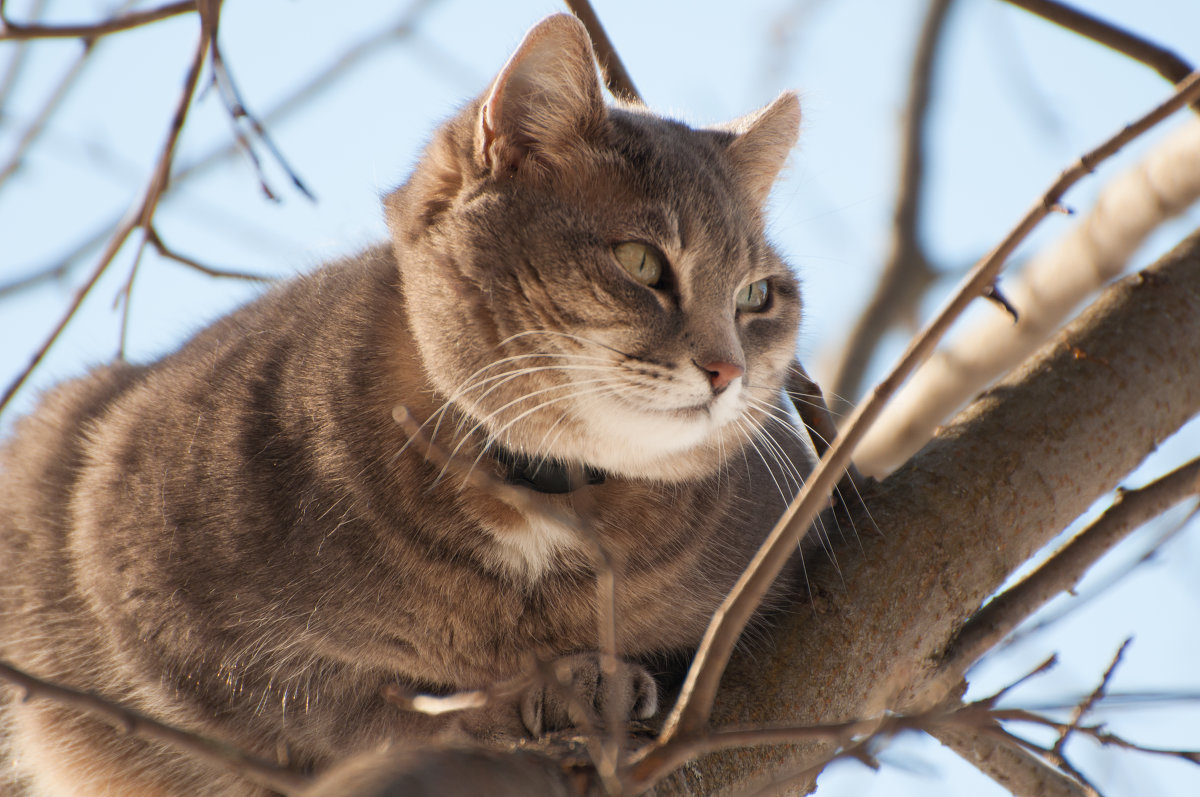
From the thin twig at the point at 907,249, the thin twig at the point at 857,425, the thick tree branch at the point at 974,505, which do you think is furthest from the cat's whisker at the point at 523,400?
the thin twig at the point at 907,249

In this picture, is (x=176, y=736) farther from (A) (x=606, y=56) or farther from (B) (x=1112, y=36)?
(B) (x=1112, y=36)

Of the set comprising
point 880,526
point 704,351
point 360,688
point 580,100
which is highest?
point 580,100

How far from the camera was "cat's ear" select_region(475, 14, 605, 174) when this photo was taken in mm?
1964

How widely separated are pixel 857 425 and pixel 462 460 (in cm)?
95

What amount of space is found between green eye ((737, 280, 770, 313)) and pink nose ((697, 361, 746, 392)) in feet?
1.10

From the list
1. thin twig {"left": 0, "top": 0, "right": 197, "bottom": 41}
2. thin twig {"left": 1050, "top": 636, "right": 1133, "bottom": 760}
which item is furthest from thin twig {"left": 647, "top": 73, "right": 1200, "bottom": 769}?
thin twig {"left": 0, "top": 0, "right": 197, "bottom": 41}

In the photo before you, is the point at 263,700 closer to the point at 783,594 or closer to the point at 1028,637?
the point at 783,594

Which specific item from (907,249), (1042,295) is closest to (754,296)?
(1042,295)

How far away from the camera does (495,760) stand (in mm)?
1176

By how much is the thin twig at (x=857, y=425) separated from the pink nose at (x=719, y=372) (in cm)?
73

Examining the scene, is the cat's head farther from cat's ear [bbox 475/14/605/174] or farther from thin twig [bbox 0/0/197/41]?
thin twig [bbox 0/0/197/41]

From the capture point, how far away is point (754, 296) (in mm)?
2240

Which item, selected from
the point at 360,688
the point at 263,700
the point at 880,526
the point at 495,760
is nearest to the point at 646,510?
the point at 880,526

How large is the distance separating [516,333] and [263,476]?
587 mm
